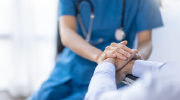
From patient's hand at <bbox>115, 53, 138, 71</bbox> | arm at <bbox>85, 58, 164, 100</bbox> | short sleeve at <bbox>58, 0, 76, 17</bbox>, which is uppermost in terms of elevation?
short sleeve at <bbox>58, 0, 76, 17</bbox>

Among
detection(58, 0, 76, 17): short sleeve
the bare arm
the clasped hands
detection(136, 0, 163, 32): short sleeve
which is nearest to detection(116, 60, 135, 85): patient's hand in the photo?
the clasped hands

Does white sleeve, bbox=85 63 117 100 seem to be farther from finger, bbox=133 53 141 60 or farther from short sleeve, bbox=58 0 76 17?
short sleeve, bbox=58 0 76 17

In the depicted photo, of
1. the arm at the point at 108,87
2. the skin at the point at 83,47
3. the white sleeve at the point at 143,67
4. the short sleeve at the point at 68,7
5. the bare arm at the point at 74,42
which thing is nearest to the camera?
the arm at the point at 108,87

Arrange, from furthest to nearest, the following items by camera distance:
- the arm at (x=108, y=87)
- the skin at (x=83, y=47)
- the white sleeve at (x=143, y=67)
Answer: the skin at (x=83, y=47), the white sleeve at (x=143, y=67), the arm at (x=108, y=87)

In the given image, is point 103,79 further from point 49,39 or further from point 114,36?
point 49,39

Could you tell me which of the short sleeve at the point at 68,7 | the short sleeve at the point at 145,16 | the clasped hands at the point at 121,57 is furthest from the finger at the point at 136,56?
the short sleeve at the point at 68,7

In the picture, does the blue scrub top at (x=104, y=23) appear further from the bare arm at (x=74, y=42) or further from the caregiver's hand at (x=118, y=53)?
the caregiver's hand at (x=118, y=53)

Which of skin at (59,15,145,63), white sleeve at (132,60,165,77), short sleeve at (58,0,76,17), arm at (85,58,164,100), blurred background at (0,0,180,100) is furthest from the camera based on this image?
blurred background at (0,0,180,100)

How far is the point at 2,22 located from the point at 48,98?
3.20 feet

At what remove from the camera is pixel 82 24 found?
84 centimetres

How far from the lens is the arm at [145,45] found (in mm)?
584

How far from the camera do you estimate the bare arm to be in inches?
27.3

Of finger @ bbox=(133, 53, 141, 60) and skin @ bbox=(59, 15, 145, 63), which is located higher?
skin @ bbox=(59, 15, 145, 63)

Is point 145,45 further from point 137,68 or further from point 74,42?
point 74,42
